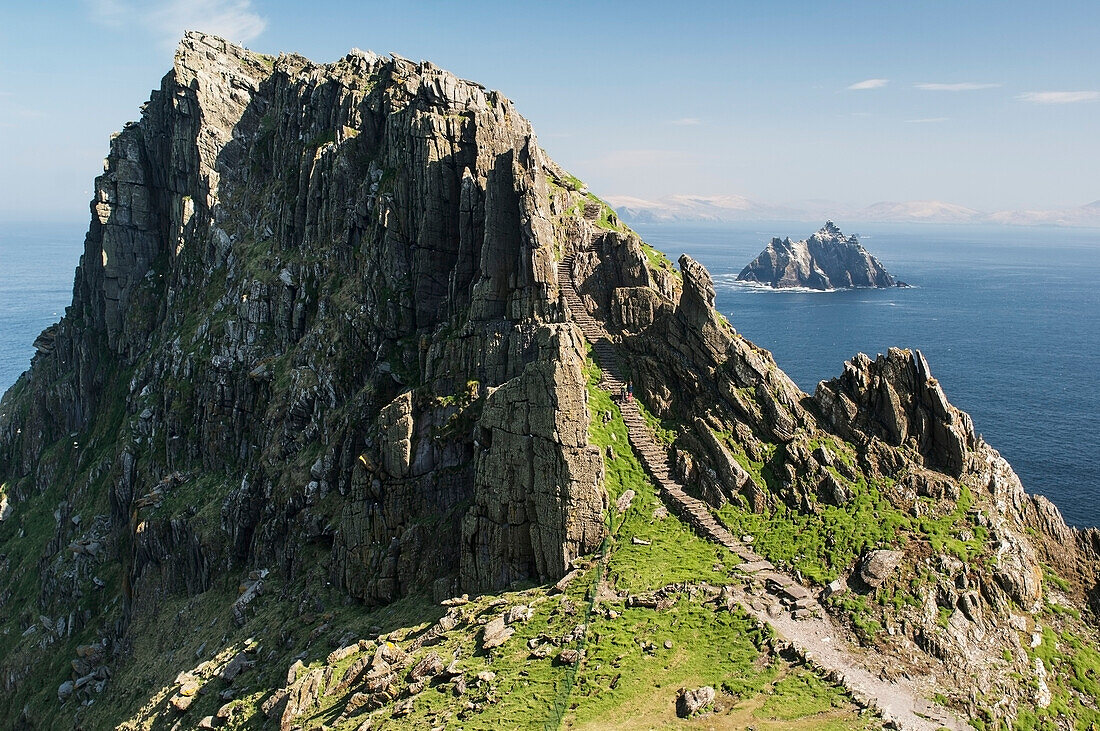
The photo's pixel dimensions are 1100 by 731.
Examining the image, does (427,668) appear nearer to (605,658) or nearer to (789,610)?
(605,658)

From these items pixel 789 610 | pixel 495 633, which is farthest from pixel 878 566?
pixel 495 633

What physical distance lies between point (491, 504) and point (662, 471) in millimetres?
13108

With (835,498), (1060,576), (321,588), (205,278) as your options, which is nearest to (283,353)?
(205,278)

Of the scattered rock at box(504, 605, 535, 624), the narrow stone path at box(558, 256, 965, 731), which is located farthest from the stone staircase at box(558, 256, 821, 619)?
the scattered rock at box(504, 605, 535, 624)

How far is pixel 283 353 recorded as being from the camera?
310 ft

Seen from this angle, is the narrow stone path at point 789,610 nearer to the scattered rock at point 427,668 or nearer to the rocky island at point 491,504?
the rocky island at point 491,504

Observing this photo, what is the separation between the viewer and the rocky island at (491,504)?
42875 mm

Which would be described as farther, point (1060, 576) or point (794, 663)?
point (1060, 576)

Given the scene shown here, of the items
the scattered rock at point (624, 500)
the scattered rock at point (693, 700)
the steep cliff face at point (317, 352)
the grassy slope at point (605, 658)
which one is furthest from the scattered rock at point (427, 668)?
the scattered rock at point (624, 500)

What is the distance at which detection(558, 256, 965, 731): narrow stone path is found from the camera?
126 ft

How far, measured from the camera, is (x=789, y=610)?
45.5m

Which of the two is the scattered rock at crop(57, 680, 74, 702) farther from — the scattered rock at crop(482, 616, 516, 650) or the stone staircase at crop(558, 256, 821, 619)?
the stone staircase at crop(558, 256, 821, 619)

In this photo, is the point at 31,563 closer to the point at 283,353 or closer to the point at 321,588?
the point at 283,353

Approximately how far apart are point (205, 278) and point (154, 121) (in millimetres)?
41361
